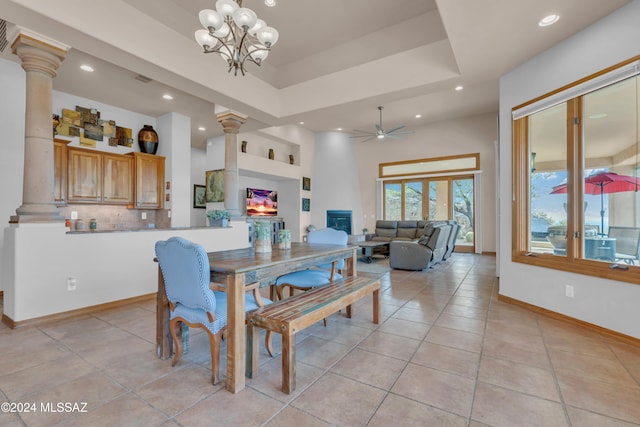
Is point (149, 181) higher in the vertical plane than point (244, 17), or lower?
lower

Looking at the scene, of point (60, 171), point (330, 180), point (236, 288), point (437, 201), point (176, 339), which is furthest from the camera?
point (330, 180)

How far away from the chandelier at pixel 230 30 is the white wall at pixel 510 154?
9.73 feet

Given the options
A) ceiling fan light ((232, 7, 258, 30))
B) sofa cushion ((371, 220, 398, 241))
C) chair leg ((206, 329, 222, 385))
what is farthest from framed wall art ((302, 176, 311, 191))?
chair leg ((206, 329, 222, 385))

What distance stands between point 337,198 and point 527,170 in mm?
5869

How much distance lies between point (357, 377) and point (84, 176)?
507 cm

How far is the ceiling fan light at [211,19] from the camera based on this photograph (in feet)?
7.89

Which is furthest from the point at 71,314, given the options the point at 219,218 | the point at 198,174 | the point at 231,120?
the point at 198,174

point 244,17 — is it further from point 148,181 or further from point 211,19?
point 148,181

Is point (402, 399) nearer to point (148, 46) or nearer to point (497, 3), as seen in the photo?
point (497, 3)

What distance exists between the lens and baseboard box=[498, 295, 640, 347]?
8.08 feet

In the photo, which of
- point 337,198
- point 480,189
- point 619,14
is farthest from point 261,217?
point 619,14

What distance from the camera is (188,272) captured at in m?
1.83

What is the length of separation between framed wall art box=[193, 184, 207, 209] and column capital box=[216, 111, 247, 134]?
137 inches

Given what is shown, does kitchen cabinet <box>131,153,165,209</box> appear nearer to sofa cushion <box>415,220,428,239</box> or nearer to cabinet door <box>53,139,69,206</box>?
cabinet door <box>53,139,69,206</box>
